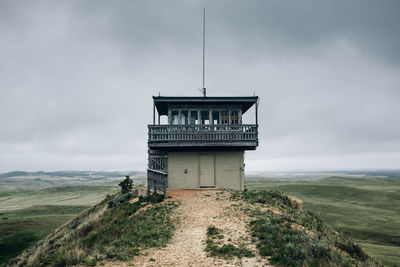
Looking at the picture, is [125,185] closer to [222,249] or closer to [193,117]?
[193,117]

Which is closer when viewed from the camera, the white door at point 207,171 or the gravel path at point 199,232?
the gravel path at point 199,232

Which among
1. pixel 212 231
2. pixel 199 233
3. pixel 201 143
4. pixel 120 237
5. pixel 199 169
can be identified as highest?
pixel 201 143

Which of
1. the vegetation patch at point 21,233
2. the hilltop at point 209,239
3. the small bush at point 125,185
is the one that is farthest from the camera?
the small bush at point 125,185

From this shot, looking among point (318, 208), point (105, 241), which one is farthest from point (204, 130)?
point (318, 208)

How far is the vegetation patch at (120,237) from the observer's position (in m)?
9.00

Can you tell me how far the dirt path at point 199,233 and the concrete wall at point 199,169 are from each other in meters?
2.81

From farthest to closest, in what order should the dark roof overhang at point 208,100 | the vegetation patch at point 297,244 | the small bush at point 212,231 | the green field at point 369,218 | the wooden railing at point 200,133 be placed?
the dark roof overhang at point 208,100 → the wooden railing at point 200,133 → the green field at point 369,218 → the small bush at point 212,231 → the vegetation patch at point 297,244

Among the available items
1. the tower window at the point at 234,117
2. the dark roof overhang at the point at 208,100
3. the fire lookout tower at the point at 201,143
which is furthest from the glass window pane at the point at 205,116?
the tower window at the point at 234,117

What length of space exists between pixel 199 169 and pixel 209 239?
1053 centimetres

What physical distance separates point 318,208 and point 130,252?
38.8 m

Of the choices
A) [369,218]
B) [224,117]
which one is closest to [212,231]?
[224,117]

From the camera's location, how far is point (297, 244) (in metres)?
9.07

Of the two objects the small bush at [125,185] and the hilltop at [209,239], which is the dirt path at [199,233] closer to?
the hilltop at [209,239]

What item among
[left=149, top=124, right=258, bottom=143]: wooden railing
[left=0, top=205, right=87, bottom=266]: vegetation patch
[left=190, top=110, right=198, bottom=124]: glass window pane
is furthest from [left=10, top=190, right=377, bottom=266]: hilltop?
[left=0, top=205, right=87, bottom=266]: vegetation patch
